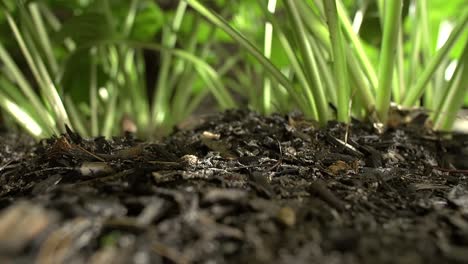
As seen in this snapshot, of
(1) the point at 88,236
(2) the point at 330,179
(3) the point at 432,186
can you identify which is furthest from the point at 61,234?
(3) the point at 432,186

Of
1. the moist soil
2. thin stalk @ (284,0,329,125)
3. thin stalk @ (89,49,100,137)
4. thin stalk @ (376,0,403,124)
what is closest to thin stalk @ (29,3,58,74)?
thin stalk @ (89,49,100,137)

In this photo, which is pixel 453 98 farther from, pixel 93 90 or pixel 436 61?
pixel 93 90

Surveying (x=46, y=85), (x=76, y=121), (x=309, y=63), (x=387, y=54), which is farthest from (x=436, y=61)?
(x=76, y=121)

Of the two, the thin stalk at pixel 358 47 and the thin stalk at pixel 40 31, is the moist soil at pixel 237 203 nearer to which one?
the thin stalk at pixel 358 47

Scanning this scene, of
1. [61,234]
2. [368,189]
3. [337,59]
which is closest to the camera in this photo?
[61,234]

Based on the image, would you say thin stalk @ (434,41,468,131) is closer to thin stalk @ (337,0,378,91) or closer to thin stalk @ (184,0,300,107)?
thin stalk @ (337,0,378,91)

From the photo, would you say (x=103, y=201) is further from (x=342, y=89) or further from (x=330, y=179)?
(x=342, y=89)

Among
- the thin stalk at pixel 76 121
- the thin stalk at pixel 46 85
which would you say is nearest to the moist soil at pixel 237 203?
the thin stalk at pixel 46 85
